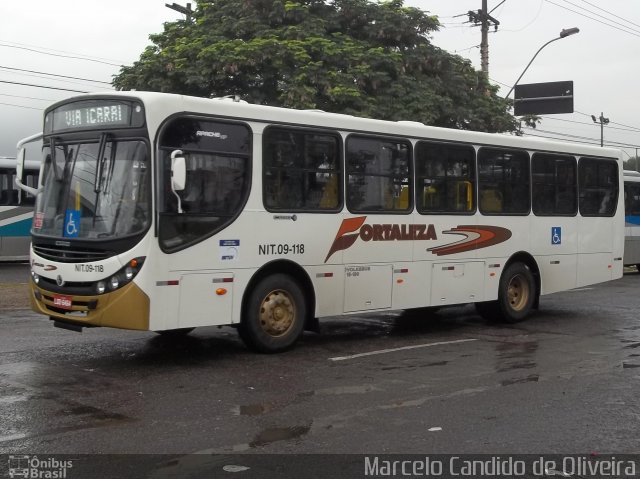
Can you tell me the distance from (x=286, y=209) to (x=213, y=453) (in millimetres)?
4603

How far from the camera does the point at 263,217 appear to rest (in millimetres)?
9648

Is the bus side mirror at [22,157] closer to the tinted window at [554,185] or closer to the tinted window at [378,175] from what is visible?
the tinted window at [378,175]

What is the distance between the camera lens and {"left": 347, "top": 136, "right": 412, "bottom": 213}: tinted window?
1071 cm

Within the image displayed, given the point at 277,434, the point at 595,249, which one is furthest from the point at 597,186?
the point at 277,434

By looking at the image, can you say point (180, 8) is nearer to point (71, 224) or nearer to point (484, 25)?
point (484, 25)

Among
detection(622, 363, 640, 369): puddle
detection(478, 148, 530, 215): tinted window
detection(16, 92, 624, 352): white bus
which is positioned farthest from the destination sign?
detection(622, 363, 640, 369): puddle

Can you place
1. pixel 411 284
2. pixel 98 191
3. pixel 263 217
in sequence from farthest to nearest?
pixel 411 284
pixel 263 217
pixel 98 191

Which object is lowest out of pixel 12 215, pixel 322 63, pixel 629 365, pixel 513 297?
pixel 629 365

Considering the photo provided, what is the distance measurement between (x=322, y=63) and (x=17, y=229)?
11325 millimetres

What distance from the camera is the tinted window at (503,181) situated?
12.7 metres

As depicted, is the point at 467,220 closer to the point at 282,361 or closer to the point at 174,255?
the point at 282,361

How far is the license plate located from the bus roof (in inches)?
86.7

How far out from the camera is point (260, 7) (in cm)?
2539

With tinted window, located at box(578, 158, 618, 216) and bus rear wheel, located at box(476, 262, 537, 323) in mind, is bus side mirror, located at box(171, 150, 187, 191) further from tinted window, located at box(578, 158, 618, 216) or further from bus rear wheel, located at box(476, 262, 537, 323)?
tinted window, located at box(578, 158, 618, 216)
